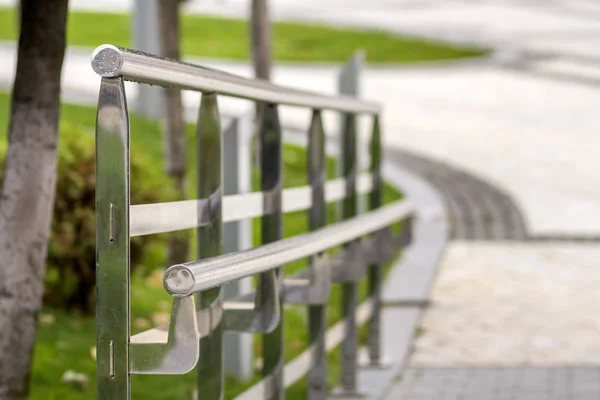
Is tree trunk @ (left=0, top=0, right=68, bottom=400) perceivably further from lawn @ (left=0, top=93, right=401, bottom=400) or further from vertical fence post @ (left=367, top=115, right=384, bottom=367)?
vertical fence post @ (left=367, top=115, right=384, bottom=367)

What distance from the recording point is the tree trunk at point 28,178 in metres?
4.19

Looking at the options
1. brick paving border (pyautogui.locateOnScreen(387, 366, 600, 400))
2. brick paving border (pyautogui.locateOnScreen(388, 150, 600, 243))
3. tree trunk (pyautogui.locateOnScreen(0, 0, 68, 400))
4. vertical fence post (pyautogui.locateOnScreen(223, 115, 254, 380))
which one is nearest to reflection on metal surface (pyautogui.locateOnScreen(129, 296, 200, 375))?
tree trunk (pyautogui.locateOnScreen(0, 0, 68, 400))

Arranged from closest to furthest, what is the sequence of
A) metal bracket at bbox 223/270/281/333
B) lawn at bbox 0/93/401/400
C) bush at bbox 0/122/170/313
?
metal bracket at bbox 223/270/281/333, lawn at bbox 0/93/401/400, bush at bbox 0/122/170/313

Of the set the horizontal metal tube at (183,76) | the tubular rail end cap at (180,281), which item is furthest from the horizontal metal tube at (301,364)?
the tubular rail end cap at (180,281)

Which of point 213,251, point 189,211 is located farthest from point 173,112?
point 189,211

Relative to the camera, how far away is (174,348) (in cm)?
296

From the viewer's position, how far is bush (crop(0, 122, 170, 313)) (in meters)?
6.52

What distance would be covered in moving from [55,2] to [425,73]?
21.0 meters

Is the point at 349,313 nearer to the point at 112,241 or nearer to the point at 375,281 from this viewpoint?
the point at 375,281

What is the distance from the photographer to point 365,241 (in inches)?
241

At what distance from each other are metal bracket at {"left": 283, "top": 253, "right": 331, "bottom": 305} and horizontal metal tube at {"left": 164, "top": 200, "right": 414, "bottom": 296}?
101mm

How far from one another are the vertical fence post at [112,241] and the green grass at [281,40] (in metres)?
23.3

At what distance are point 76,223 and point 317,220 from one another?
177cm

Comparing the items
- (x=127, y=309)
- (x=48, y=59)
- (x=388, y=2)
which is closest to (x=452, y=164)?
(x=48, y=59)
